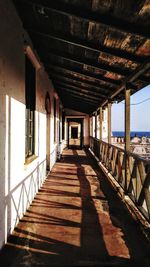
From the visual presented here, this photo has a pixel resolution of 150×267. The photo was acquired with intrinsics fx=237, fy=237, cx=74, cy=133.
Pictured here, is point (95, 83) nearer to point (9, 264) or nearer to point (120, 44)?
point (120, 44)

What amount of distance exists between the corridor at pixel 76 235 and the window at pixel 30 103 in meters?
1.15

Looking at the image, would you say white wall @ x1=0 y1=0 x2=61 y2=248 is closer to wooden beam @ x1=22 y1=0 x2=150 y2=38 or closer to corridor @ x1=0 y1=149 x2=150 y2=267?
corridor @ x1=0 y1=149 x2=150 y2=267

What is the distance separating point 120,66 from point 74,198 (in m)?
2.80

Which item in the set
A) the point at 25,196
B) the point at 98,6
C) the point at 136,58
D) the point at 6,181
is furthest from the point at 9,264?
the point at 136,58

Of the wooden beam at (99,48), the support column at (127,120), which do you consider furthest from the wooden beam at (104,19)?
the support column at (127,120)

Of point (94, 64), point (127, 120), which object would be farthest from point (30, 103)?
point (127, 120)

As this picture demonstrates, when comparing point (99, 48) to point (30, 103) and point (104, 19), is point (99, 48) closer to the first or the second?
point (104, 19)

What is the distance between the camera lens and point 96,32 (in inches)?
130

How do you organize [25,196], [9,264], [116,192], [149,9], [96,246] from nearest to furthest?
[149,9]
[9,264]
[96,246]
[25,196]
[116,192]

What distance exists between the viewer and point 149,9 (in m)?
2.40

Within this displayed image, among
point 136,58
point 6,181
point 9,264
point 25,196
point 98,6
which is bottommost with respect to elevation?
point 9,264

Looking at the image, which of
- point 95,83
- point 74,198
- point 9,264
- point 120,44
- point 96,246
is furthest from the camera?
point 95,83

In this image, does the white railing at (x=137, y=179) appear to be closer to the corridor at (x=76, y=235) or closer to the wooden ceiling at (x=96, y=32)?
the corridor at (x=76, y=235)

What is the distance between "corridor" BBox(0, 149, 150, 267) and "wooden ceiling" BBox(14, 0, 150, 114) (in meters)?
2.50
